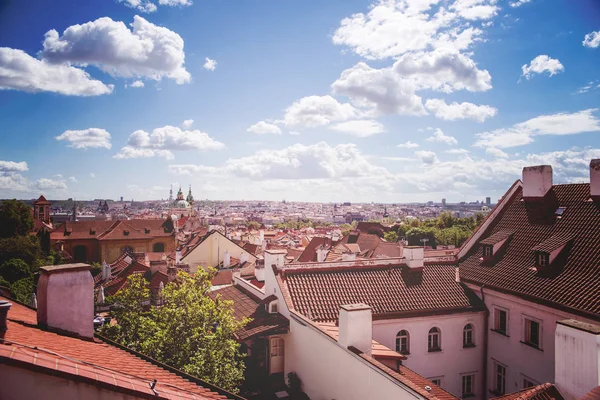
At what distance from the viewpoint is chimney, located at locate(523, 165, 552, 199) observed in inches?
732

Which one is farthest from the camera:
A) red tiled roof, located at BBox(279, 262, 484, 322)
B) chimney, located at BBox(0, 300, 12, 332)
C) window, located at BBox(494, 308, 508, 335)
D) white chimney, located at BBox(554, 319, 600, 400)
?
window, located at BBox(494, 308, 508, 335)

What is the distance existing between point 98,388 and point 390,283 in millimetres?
14803

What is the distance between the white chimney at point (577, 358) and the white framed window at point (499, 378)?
7807mm

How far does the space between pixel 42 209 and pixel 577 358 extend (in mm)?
93470

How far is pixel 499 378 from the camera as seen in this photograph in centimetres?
1675

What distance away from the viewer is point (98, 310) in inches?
960

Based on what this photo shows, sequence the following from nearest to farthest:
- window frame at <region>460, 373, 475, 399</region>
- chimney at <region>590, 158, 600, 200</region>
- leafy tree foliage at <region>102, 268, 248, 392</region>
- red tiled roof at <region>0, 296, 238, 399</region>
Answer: red tiled roof at <region>0, 296, 238, 399</region>
leafy tree foliage at <region>102, 268, 248, 392</region>
chimney at <region>590, 158, 600, 200</region>
window frame at <region>460, 373, 475, 399</region>

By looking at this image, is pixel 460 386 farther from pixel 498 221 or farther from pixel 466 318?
pixel 498 221

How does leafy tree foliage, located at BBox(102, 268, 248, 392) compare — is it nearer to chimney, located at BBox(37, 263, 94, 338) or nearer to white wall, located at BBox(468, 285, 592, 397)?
chimney, located at BBox(37, 263, 94, 338)

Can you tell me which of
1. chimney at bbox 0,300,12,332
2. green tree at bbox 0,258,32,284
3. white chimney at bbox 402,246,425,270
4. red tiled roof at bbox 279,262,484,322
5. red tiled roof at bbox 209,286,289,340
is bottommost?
green tree at bbox 0,258,32,284

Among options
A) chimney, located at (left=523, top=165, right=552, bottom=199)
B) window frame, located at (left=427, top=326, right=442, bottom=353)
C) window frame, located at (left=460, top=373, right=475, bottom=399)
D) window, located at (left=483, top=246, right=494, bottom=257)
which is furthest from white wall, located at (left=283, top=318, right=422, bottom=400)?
chimney, located at (left=523, top=165, right=552, bottom=199)

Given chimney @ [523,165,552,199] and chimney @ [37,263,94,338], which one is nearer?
chimney @ [37,263,94,338]

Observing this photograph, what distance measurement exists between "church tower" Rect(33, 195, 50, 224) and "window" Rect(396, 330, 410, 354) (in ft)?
279

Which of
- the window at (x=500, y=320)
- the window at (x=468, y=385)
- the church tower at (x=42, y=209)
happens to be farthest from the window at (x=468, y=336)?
the church tower at (x=42, y=209)
